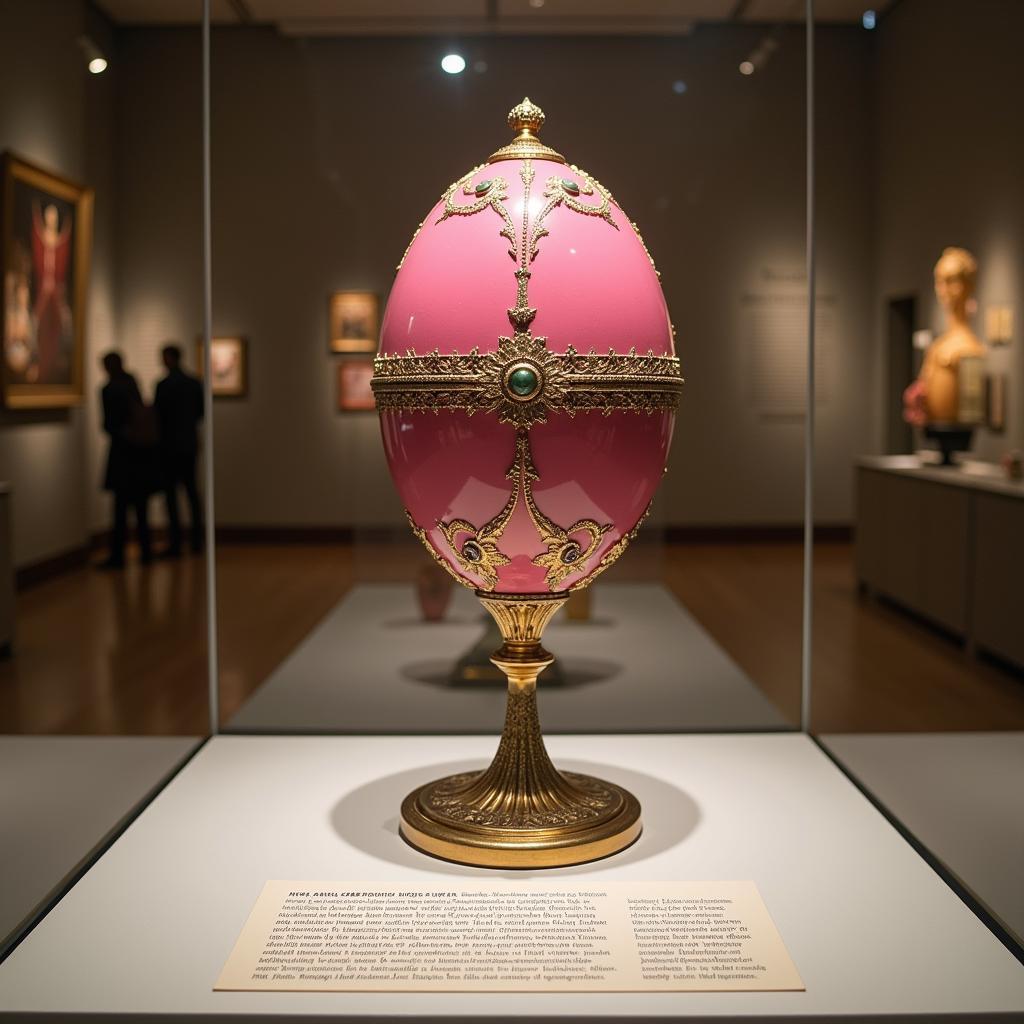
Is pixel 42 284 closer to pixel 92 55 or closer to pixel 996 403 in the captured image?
pixel 92 55

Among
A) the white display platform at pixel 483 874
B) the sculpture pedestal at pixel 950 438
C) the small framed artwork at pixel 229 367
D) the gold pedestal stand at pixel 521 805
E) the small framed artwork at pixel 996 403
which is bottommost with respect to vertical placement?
the white display platform at pixel 483 874

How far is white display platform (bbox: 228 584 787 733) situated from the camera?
12.4 feet

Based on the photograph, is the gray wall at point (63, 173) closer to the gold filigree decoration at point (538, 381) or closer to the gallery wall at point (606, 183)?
the gallery wall at point (606, 183)

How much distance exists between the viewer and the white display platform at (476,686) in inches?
148

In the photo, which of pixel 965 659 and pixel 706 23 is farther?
pixel 965 659

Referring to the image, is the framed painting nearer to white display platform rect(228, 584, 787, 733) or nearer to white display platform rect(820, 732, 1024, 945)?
white display platform rect(228, 584, 787, 733)

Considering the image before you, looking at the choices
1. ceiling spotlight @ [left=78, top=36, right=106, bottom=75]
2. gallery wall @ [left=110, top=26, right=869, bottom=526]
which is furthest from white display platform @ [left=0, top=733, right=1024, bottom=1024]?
ceiling spotlight @ [left=78, top=36, right=106, bottom=75]

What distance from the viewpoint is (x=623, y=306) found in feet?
8.45

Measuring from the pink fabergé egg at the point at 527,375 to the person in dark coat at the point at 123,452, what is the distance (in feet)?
3.87

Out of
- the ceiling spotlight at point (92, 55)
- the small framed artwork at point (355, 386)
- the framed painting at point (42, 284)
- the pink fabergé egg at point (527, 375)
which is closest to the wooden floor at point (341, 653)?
the small framed artwork at point (355, 386)

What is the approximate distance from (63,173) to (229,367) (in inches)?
28.4

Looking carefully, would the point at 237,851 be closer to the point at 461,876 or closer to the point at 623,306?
the point at 461,876

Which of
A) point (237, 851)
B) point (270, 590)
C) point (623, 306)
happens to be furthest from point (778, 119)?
point (237, 851)

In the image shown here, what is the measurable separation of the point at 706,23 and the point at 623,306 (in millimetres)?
1558
